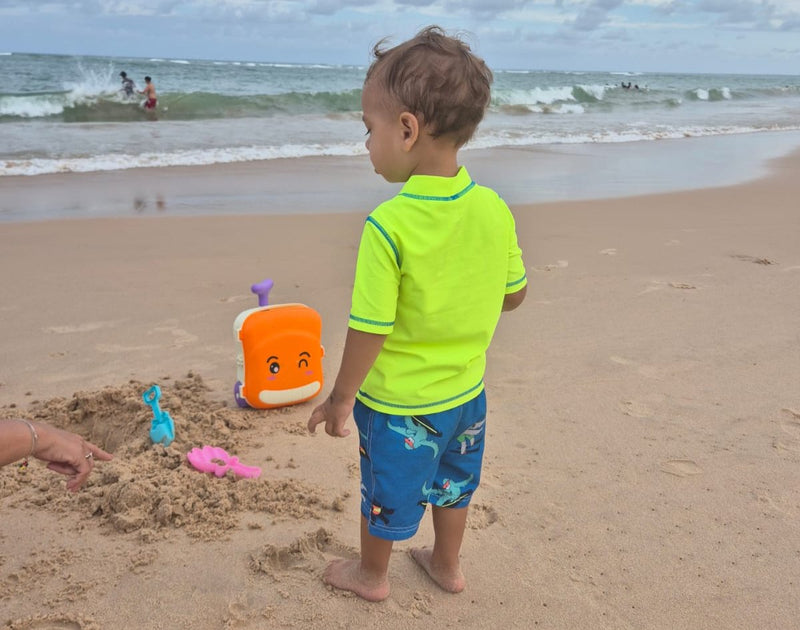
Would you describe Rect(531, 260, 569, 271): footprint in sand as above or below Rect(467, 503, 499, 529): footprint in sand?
above

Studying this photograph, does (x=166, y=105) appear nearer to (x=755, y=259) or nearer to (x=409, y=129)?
(x=755, y=259)

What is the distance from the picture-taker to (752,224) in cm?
675

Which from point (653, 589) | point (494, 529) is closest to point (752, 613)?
point (653, 589)

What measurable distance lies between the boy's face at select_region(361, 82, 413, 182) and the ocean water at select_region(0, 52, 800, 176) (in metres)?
8.63

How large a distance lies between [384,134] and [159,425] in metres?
1.64

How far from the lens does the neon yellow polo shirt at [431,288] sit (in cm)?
176

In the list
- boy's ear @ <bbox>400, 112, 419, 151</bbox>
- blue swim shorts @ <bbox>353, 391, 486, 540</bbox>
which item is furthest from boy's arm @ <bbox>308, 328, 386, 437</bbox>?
boy's ear @ <bbox>400, 112, 419, 151</bbox>

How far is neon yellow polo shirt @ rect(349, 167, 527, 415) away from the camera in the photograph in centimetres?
176

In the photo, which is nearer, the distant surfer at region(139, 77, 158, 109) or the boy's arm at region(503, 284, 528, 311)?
the boy's arm at region(503, 284, 528, 311)

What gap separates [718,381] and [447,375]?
2.09 m

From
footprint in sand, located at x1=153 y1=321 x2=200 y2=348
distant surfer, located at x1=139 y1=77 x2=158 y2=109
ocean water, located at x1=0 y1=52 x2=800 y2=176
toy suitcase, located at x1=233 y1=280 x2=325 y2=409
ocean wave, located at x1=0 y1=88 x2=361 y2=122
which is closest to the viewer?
toy suitcase, located at x1=233 y1=280 x2=325 y2=409

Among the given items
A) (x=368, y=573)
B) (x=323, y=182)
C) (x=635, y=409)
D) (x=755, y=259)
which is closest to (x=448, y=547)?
(x=368, y=573)

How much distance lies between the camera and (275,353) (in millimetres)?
3246

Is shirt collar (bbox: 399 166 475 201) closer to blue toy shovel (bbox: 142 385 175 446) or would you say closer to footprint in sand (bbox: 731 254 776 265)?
blue toy shovel (bbox: 142 385 175 446)
